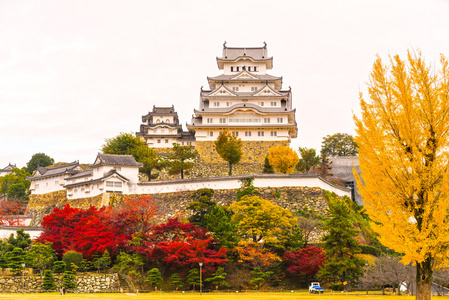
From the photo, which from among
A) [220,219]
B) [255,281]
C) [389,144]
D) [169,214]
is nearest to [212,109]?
[169,214]

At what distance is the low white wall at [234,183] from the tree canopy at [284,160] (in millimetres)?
4454

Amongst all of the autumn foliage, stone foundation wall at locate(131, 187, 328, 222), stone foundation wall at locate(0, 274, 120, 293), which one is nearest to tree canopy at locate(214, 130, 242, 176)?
stone foundation wall at locate(131, 187, 328, 222)

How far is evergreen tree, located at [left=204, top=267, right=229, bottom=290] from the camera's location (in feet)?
91.7

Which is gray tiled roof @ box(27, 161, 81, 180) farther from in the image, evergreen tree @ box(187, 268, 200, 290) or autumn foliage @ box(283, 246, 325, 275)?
autumn foliage @ box(283, 246, 325, 275)

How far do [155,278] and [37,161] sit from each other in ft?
150

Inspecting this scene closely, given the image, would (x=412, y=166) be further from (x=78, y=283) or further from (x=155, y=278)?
(x=78, y=283)

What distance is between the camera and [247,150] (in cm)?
5194

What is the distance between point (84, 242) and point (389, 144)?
2240 centimetres

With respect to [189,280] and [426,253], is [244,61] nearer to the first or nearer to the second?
[189,280]

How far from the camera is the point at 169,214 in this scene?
3856cm

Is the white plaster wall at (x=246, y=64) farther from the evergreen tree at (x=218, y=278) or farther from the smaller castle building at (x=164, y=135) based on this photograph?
the evergreen tree at (x=218, y=278)

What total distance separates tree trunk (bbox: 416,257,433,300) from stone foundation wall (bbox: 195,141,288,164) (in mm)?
37520

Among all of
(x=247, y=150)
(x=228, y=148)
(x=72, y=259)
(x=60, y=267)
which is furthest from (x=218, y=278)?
(x=247, y=150)

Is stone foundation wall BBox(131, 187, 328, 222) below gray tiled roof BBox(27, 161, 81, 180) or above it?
below
